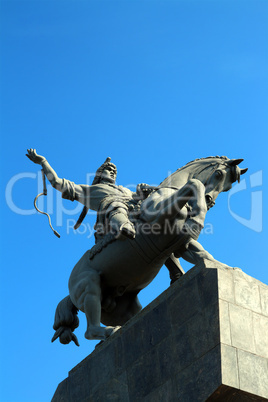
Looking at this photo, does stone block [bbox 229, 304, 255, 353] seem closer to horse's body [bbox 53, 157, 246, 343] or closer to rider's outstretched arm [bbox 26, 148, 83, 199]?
horse's body [bbox 53, 157, 246, 343]

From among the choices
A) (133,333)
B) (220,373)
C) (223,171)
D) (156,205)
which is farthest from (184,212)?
(220,373)

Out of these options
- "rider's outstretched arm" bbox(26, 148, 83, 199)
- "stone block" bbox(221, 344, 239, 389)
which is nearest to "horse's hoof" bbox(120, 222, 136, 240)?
"rider's outstretched arm" bbox(26, 148, 83, 199)

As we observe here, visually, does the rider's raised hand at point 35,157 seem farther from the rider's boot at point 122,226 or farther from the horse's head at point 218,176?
the horse's head at point 218,176

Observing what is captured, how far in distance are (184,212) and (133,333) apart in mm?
1935

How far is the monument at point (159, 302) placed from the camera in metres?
9.58

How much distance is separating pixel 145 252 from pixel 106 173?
2172 mm

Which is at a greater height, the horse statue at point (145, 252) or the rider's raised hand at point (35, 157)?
the rider's raised hand at point (35, 157)

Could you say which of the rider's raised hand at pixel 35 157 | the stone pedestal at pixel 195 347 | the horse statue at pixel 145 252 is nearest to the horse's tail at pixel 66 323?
the horse statue at pixel 145 252

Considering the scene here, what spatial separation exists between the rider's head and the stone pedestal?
10.1ft

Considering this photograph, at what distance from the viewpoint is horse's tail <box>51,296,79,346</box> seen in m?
12.7

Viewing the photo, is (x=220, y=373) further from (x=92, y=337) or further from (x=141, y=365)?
(x=92, y=337)

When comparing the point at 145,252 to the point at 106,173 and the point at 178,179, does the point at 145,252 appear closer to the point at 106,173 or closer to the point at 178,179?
the point at 178,179

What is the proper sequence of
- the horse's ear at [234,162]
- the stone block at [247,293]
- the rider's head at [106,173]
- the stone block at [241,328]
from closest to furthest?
the stone block at [241,328] < the stone block at [247,293] < the horse's ear at [234,162] < the rider's head at [106,173]

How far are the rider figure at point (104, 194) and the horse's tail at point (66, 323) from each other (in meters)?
1.32
